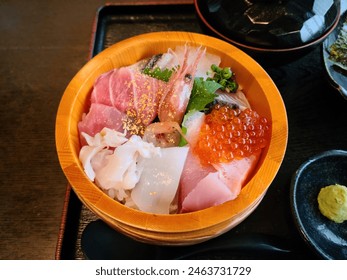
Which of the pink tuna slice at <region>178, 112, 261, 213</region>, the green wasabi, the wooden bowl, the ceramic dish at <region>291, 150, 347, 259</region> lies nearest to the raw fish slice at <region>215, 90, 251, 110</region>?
the wooden bowl

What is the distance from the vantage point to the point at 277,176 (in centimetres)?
155

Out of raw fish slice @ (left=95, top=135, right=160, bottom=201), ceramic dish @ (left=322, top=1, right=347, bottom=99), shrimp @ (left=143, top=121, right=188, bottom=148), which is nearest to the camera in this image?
raw fish slice @ (left=95, top=135, right=160, bottom=201)

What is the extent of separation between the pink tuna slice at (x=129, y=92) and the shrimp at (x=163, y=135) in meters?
0.08

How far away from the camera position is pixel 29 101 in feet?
6.17

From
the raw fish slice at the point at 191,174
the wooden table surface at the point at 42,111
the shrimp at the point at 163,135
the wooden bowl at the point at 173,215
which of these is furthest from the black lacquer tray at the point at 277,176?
the shrimp at the point at 163,135

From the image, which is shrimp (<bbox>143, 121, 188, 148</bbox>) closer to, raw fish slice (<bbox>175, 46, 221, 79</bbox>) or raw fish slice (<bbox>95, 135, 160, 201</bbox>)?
raw fish slice (<bbox>95, 135, 160, 201</bbox>)

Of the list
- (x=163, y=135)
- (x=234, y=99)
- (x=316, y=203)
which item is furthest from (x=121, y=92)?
(x=316, y=203)

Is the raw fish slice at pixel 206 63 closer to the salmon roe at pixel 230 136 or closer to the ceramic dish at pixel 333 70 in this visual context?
the salmon roe at pixel 230 136

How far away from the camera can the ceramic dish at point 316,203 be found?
1.33 metres

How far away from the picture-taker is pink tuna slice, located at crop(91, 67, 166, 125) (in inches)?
58.1

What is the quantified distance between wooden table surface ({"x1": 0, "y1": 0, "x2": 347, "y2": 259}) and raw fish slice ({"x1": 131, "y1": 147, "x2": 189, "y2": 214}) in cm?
47

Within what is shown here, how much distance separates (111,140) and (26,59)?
104 centimetres

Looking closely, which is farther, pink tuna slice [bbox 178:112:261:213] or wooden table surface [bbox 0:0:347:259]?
wooden table surface [bbox 0:0:347:259]

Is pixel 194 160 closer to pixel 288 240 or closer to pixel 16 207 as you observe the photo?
pixel 288 240
